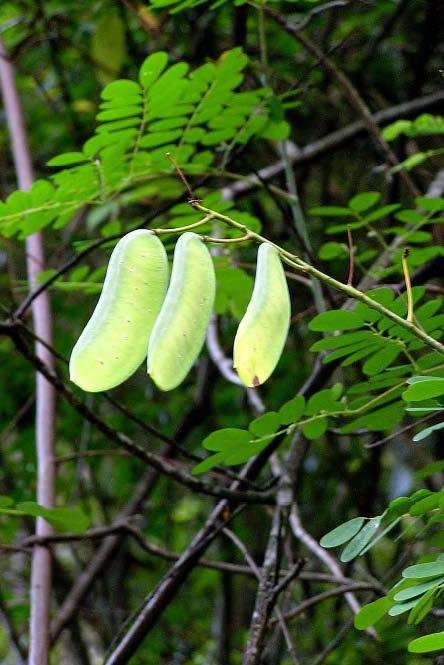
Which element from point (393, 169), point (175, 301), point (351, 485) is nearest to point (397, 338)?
point (175, 301)

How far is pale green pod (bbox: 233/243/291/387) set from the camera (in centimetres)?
69

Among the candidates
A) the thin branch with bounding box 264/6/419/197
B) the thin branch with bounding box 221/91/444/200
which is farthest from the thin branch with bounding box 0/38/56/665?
the thin branch with bounding box 264/6/419/197

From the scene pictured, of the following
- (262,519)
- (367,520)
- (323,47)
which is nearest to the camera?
(367,520)

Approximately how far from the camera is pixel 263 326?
0.71 m

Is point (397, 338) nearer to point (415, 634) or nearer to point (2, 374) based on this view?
point (415, 634)

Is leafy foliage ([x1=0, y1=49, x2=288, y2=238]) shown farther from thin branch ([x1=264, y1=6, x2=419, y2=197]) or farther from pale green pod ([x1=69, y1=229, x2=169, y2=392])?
pale green pod ([x1=69, y1=229, x2=169, y2=392])

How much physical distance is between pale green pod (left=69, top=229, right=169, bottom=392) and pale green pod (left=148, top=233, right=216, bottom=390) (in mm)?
24

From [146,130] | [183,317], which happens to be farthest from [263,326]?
[146,130]

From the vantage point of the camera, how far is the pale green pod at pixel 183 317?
669 mm

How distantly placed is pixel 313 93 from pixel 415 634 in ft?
5.15

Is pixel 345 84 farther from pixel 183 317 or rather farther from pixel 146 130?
pixel 183 317

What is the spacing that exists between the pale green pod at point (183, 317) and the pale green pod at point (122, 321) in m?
0.02

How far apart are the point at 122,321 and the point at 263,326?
112mm

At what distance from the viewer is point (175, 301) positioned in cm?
69
